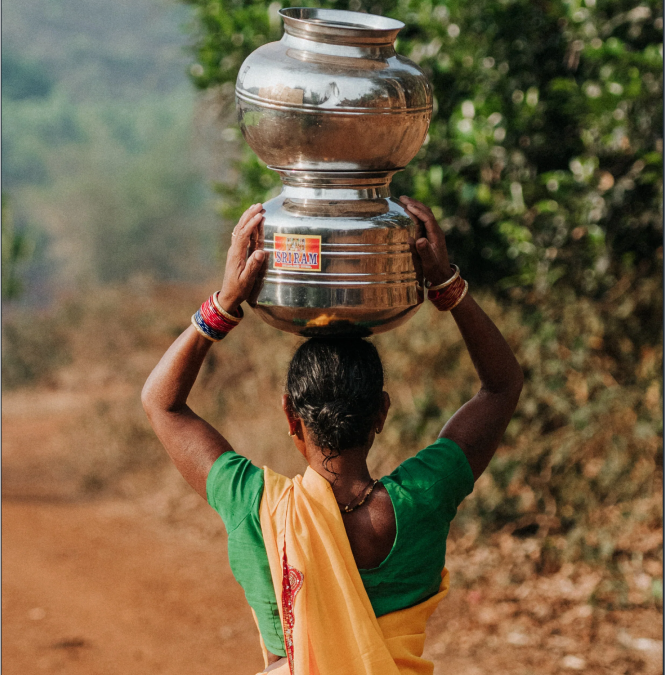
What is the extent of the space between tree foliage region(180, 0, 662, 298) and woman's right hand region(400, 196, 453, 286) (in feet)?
8.74

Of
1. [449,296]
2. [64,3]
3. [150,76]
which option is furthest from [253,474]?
[64,3]

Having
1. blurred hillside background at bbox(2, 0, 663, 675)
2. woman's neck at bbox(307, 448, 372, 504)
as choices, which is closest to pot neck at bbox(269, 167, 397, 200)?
woman's neck at bbox(307, 448, 372, 504)

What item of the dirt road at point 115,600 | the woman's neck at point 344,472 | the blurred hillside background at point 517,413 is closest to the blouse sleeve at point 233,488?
the woman's neck at point 344,472

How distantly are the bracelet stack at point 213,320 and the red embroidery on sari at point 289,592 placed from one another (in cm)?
49

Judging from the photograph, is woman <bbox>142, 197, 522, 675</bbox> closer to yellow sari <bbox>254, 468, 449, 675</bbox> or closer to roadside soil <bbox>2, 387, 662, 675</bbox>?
yellow sari <bbox>254, 468, 449, 675</bbox>

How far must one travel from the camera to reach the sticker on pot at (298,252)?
5.55 feet

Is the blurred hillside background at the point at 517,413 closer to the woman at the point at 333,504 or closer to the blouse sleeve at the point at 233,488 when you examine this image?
the woman at the point at 333,504

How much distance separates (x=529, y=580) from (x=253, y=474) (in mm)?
3626

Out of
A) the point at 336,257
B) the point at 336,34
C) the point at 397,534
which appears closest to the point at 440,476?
the point at 397,534

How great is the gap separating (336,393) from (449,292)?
1.10ft

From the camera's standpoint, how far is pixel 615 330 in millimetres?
5070

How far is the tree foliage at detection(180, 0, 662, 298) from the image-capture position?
168 inches

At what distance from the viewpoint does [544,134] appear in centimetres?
474

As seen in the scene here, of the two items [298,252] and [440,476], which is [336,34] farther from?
[440,476]
